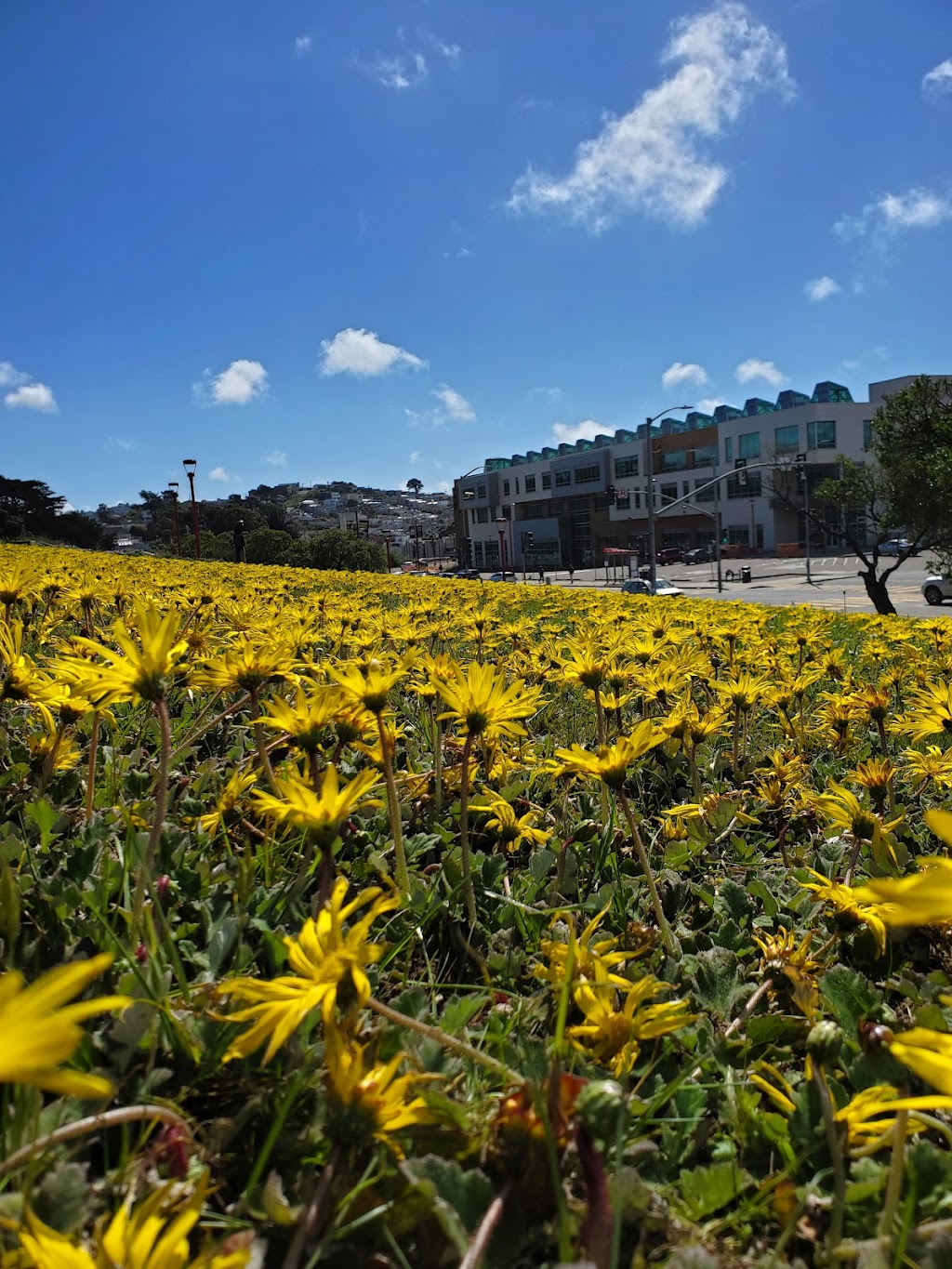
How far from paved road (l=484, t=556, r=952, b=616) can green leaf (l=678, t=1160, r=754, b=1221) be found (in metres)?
25.9

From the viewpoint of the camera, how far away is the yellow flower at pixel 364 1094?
2.32 ft

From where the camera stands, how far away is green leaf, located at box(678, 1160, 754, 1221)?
0.81 meters

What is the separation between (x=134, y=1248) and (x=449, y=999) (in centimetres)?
57

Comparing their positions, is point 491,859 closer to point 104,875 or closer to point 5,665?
point 104,875

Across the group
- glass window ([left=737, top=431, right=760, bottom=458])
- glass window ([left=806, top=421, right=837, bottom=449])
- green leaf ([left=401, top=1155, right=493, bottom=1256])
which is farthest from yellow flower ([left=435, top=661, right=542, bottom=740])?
glass window ([left=737, top=431, right=760, bottom=458])

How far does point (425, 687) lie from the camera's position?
198 centimetres

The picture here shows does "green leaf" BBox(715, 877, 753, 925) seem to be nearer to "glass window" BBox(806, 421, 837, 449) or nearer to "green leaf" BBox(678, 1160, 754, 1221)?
"green leaf" BBox(678, 1160, 754, 1221)

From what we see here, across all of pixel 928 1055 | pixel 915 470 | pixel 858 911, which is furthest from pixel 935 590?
pixel 928 1055

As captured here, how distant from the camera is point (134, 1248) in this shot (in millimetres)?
588

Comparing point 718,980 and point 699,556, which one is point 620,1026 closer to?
point 718,980

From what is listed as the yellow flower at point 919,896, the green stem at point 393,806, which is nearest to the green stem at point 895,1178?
the yellow flower at point 919,896

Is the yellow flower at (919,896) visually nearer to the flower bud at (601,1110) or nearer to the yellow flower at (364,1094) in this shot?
the flower bud at (601,1110)

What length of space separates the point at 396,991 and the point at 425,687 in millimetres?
849

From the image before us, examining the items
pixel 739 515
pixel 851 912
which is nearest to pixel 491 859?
pixel 851 912
